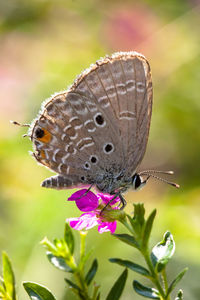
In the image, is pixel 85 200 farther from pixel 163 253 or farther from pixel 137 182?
pixel 163 253

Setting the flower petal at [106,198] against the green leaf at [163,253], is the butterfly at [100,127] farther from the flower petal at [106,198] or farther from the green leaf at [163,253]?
the green leaf at [163,253]

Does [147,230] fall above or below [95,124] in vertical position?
below

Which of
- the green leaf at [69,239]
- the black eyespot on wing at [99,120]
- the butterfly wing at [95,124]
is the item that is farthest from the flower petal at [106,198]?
the green leaf at [69,239]

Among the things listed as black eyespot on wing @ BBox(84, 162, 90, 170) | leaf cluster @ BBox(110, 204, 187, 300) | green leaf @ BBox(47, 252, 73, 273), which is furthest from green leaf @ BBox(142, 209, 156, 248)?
black eyespot on wing @ BBox(84, 162, 90, 170)

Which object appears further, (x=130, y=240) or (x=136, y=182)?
(x=136, y=182)

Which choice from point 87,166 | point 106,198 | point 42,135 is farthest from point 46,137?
point 106,198

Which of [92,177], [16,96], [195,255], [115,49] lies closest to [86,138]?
[92,177]

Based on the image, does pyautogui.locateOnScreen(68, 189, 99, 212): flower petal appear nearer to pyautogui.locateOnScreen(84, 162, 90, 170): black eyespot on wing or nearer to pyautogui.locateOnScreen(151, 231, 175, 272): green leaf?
pyautogui.locateOnScreen(84, 162, 90, 170): black eyespot on wing
